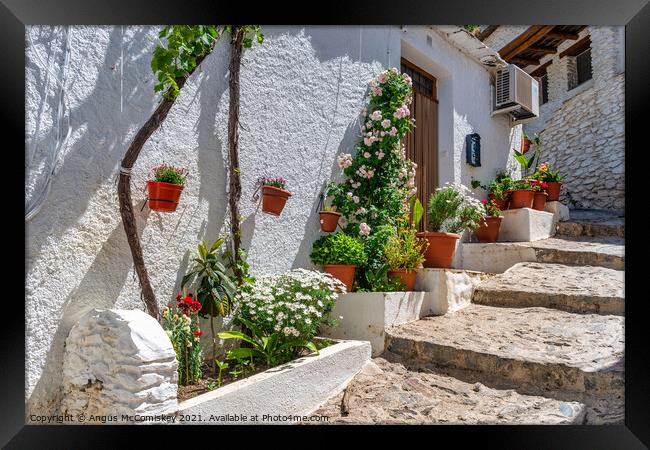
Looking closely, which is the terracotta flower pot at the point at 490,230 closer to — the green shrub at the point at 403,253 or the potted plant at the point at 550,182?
the potted plant at the point at 550,182

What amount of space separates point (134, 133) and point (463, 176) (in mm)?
5184

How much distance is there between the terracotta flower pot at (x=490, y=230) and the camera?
7.09 m

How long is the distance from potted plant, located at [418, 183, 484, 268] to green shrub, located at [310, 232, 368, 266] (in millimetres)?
882

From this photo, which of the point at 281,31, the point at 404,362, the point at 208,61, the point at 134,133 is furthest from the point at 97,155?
the point at 404,362

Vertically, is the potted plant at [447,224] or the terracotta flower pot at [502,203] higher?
the terracotta flower pot at [502,203]

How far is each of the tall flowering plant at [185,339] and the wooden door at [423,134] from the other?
413 cm

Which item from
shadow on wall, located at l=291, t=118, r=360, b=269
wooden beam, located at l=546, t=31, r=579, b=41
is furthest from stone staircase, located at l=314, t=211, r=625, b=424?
wooden beam, located at l=546, t=31, r=579, b=41

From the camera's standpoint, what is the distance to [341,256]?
15.5 ft

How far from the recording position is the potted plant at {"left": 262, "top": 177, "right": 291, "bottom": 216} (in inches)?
167

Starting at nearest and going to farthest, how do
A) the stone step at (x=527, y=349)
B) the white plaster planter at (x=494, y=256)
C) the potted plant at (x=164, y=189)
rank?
the potted plant at (x=164, y=189), the stone step at (x=527, y=349), the white plaster planter at (x=494, y=256)

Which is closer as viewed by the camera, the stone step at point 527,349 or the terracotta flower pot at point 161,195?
the terracotta flower pot at point 161,195

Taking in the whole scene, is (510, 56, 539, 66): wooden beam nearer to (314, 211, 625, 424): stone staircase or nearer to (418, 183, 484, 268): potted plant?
(314, 211, 625, 424): stone staircase

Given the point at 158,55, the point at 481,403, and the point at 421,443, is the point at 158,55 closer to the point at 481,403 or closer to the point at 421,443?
the point at 421,443

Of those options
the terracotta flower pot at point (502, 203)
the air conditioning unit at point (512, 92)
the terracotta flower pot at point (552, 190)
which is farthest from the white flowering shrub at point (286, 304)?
the terracotta flower pot at point (552, 190)
